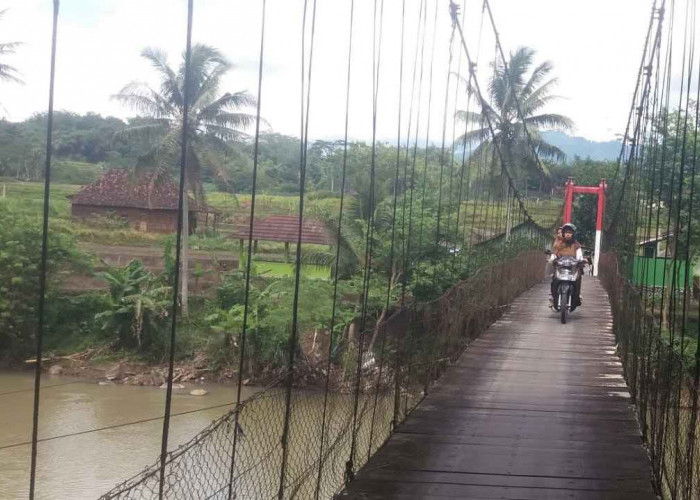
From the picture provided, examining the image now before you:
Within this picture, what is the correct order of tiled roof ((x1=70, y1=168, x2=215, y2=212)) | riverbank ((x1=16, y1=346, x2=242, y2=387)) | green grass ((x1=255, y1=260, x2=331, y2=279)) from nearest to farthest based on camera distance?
riverbank ((x1=16, y1=346, x2=242, y2=387)) < green grass ((x1=255, y1=260, x2=331, y2=279)) < tiled roof ((x1=70, y1=168, x2=215, y2=212))

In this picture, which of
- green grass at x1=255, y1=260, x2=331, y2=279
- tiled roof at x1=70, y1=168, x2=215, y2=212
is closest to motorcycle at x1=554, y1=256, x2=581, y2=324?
green grass at x1=255, y1=260, x2=331, y2=279

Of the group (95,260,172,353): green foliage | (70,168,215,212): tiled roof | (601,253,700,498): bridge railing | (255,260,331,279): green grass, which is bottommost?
(95,260,172,353): green foliage

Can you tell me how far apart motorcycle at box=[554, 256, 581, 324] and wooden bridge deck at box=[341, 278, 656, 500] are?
102 centimetres

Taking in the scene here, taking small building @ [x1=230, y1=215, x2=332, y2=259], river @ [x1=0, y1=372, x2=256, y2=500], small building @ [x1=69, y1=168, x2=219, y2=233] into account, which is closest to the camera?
river @ [x1=0, y1=372, x2=256, y2=500]

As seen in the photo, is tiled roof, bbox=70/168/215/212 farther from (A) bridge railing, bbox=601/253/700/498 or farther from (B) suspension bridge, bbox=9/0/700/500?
(A) bridge railing, bbox=601/253/700/498

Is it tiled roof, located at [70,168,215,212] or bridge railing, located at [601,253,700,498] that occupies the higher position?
A: tiled roof, located at [70,168,215,212]

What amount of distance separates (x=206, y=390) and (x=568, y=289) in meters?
10.6

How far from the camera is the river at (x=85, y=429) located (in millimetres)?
11922

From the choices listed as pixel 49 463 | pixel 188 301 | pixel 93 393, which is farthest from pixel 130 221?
pixel 49 463

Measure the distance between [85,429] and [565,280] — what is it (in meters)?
9.49

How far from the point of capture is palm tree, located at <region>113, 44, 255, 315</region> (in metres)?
18.5

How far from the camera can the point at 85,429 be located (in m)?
14.5

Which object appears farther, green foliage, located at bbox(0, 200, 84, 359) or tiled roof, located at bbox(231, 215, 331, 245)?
tiled roof, located at bbox(231, 215, 331, 245)

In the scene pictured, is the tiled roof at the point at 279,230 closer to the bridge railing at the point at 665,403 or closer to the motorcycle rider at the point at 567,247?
the motorcycle rider at the point at 567,247
